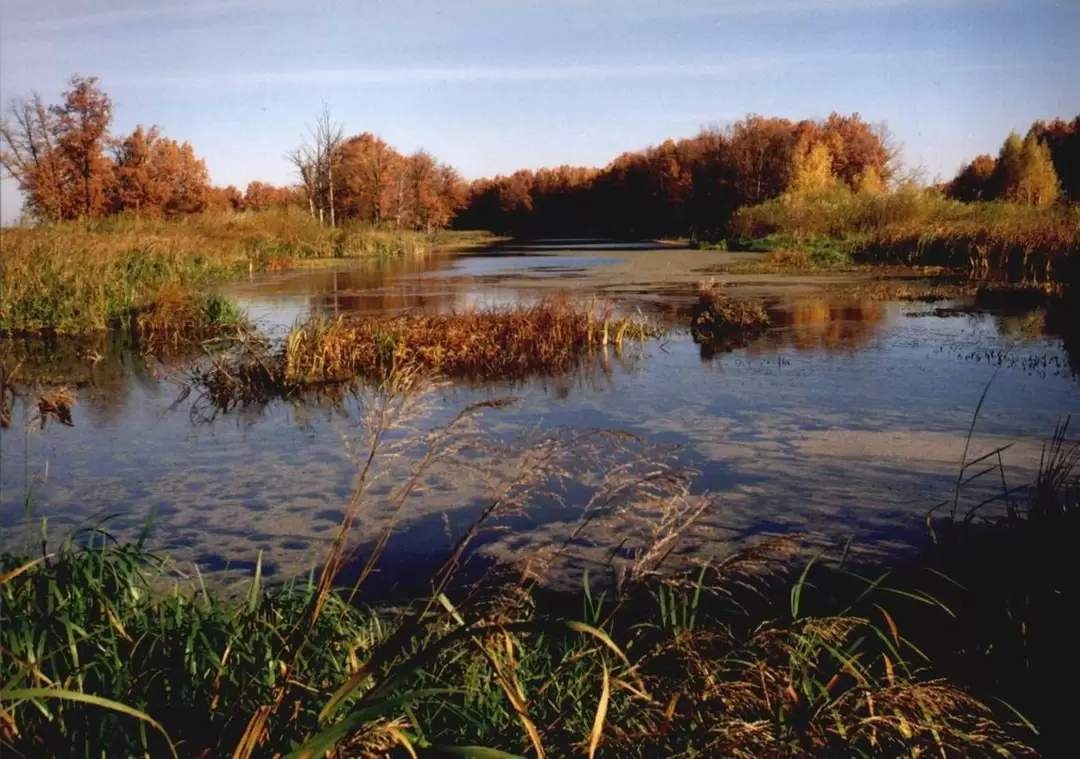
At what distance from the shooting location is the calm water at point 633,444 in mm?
4074

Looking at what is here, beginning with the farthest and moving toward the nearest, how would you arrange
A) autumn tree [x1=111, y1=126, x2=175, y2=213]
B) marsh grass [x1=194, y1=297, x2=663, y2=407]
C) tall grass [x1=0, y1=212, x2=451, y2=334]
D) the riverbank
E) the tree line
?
autumn tree [x1=111, y1=126, x2=175, y2=213] → the tree line → tall grass [x1=0, y1=212, x2=451, y2=334] → marsh grass [x1=194, y1=297, x2=663, y2=407] → the riverbank

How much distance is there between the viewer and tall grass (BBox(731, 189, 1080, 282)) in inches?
651

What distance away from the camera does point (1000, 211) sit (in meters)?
22.5

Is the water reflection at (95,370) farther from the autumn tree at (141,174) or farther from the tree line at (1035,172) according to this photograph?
the autumn tree at (141,174)

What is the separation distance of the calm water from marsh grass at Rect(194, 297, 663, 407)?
44 cm

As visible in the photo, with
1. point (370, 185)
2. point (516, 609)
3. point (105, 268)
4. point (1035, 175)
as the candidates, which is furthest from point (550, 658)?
point (370, 185)

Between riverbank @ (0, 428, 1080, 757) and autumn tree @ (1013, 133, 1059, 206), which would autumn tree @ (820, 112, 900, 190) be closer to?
autumn tree @ (1013, 133, 1059, 206)

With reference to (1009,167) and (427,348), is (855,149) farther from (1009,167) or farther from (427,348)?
(427,348)

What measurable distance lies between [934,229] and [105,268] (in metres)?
19.2

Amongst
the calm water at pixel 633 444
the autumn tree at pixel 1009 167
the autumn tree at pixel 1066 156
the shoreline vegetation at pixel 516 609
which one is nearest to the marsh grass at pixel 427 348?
the shoreline vegetation at pixel 516 609

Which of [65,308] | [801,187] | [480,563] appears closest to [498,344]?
[480,563]

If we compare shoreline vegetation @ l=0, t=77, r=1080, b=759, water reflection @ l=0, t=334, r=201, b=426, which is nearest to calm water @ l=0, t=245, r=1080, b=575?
water reflection @ l=0, t=334, r=201, b=426

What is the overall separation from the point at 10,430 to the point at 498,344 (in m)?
4.41

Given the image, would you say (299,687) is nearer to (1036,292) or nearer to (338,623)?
(338,623)
